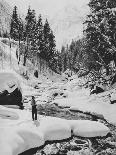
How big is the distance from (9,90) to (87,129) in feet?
28.0

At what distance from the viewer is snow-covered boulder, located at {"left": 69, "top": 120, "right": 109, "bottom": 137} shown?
17078mm

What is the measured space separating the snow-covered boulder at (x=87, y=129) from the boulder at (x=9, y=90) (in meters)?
7.06

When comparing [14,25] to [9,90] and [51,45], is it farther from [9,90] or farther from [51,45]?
[9,90]

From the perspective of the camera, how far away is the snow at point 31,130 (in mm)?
13648

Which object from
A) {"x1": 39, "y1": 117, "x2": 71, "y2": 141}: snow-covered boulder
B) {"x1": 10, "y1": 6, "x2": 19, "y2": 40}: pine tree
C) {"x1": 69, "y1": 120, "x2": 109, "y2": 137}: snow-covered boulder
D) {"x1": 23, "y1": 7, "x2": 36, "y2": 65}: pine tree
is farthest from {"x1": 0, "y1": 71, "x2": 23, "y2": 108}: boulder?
{"x1": 10, "y1": 6, "x2": 19, "y2": 40}: pine tree

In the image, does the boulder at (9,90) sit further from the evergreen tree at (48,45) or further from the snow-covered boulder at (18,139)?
the evergreen tree at (48,45)

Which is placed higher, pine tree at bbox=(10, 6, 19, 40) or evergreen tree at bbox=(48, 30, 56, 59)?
pine tree at bbox=(10, 6, 19, 40)

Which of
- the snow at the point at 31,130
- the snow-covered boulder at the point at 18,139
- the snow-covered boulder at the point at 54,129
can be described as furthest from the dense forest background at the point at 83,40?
the snow-covered boulder at the point at 18,139

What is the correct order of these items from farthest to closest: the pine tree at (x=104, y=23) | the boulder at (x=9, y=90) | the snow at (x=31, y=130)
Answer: the pine tree at (x=104, y=23) → the boulder at (x=9, y=90) → the snow at (x=31, y=130)

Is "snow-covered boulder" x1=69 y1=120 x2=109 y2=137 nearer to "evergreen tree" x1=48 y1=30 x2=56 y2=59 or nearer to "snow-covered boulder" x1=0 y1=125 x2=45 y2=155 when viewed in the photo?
"snow-covered boulder" x1=0 y1=125 x2=45 y2=155

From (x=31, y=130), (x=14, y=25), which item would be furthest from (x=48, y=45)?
(x=31, y=130)

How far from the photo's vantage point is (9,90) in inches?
910

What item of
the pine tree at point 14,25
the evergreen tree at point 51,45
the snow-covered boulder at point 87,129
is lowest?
the snow-covered boulder at point 87,129

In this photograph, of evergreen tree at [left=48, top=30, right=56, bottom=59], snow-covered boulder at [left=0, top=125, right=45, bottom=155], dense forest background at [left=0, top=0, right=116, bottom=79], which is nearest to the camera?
snow-covered boulder at [left=0, top=125, right=45, bottom=155]
